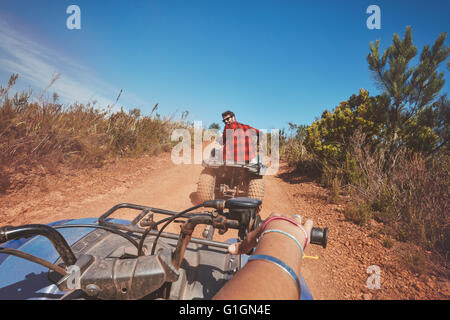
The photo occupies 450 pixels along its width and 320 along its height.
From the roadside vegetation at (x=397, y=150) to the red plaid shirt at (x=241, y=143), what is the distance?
262 centimetres

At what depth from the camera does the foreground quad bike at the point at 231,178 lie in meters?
4.19

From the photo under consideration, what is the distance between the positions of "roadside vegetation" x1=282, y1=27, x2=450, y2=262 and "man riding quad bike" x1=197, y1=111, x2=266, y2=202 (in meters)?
2.28

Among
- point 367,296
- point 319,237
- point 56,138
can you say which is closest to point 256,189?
point 367,296

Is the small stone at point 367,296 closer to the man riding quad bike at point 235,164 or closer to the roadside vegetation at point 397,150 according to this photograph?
the roadside vegetation at point 397,150

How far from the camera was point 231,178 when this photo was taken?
4.53 metres

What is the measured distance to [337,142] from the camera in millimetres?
6820

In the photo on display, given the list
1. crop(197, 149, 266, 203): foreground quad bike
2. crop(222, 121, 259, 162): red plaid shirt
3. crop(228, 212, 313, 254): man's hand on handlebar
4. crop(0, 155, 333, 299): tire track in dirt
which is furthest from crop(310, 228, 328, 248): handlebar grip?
crop(222, 121, 259, 162): red plaid shirt

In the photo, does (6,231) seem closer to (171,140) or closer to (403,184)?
(403,184)

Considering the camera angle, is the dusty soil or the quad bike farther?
the dusty soil

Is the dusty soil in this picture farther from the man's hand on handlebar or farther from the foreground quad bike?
the man's hand on handlebar

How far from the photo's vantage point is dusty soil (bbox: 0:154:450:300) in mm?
2875
